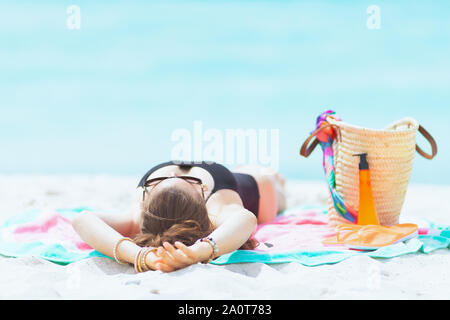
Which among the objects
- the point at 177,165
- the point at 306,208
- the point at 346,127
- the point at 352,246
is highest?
the point at 346,127

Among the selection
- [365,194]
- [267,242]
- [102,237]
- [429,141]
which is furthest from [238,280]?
[429,141]

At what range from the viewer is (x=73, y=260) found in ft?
7.57

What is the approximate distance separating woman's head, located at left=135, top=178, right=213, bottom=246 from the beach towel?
0.21 metres

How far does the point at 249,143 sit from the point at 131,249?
4.59 feet

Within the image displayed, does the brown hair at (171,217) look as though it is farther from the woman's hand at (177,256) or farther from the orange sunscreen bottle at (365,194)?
the orange sunscreen bottle at (365,194)

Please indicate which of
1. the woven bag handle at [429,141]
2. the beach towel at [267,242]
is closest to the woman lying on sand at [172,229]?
the beach towel at [267,242]

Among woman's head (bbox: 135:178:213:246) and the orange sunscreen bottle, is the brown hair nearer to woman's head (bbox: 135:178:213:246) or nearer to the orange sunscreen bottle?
woman's head (bbox: 135:178:213:246)

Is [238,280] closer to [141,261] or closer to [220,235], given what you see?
[220,235]

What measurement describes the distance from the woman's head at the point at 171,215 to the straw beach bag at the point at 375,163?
1.30 m

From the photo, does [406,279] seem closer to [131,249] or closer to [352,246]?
[352,246]

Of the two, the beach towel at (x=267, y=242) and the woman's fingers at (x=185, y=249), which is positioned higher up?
the woman's fingers at (x=185, y=249)

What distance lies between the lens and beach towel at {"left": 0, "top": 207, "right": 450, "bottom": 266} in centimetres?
224

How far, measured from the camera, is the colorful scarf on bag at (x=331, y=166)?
9.95 ft
